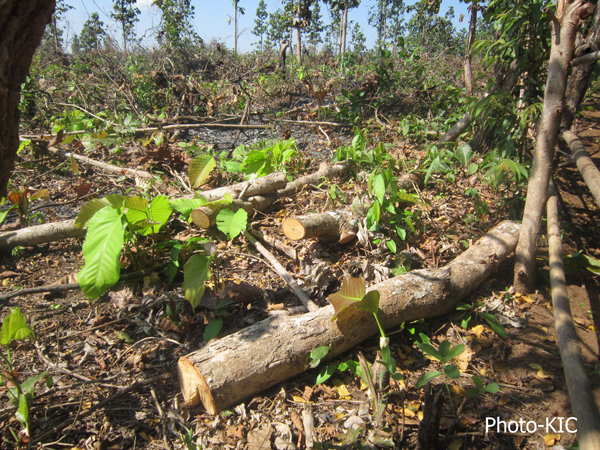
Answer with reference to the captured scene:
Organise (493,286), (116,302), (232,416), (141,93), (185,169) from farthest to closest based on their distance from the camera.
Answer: (141,93)
(185,169)
(493,286)
(116,302)
(232,416)

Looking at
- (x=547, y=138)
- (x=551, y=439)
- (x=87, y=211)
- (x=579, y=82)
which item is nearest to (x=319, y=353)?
(x=551, y=439)

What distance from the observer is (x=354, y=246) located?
2.94 meters

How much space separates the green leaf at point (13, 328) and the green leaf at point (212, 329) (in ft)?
2.85

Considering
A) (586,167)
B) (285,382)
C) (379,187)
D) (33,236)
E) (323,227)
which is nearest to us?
(285,382)

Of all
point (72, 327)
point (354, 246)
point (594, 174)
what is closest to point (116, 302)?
point (72, 327)

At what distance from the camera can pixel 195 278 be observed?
81.0 inches

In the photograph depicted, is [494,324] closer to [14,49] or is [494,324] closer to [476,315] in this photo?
[476,315]

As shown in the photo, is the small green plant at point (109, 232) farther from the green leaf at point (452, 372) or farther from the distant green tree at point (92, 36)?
the distant green tree at point (92, 36)

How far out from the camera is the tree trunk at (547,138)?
7.13 ft

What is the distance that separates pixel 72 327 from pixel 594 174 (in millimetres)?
3587

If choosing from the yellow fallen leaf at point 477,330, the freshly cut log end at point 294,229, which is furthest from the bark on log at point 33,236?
the yellow fallen leaf at point 477,330

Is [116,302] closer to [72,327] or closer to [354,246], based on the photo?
[72,327]

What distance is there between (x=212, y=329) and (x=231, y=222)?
925 mm

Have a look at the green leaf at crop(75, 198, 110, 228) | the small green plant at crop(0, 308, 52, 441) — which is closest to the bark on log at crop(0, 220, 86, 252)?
the green leaf at crop(75, 198, 110, 228)
